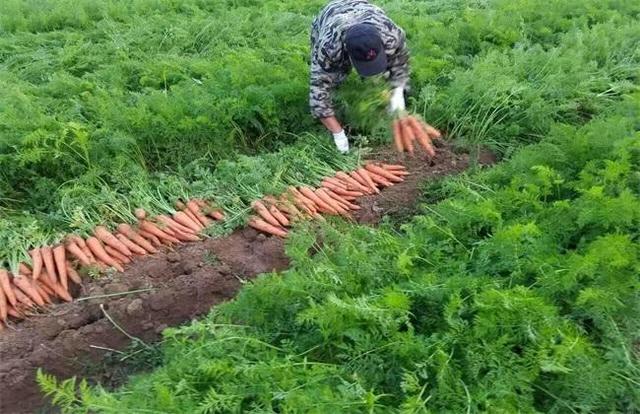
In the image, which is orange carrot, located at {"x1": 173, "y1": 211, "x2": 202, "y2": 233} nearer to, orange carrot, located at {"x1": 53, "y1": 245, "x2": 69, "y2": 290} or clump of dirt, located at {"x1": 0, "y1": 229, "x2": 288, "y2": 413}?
clump of dirt, located at {"x1": 0, "y1": 229, "x2": 288, "y2": 413}

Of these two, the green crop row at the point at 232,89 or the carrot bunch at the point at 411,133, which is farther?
the carrot bunch at the point at 411,133

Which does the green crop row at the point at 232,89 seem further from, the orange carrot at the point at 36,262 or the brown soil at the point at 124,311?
the brown soil at the point at 124,311

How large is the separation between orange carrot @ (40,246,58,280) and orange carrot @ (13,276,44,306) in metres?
0.15

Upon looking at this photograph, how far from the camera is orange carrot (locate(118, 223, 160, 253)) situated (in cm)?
454

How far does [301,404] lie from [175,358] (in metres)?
0.85

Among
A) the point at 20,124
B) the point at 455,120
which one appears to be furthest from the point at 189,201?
the point at 455,120

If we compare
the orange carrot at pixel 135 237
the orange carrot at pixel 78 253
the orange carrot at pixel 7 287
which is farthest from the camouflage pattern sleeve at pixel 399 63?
the orange carrot at pixel 7 287

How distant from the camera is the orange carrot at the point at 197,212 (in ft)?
15.5

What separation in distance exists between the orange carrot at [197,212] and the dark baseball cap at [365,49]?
1551 mm

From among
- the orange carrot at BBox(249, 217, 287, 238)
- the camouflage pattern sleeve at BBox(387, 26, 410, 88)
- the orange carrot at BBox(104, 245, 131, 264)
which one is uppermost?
the camouflage pattern sleeve at BBox(387, 26, 410, 88)

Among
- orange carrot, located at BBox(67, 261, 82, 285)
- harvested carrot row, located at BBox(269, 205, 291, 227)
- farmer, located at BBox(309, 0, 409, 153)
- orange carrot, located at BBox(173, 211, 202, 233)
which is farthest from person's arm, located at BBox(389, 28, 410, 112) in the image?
orange carrot, located at BBox(67, 261, 82, 285)

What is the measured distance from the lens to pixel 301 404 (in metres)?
2.60

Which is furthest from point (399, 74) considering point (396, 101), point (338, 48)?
point (338, 48)

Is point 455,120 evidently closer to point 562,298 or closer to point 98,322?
point 562,298
